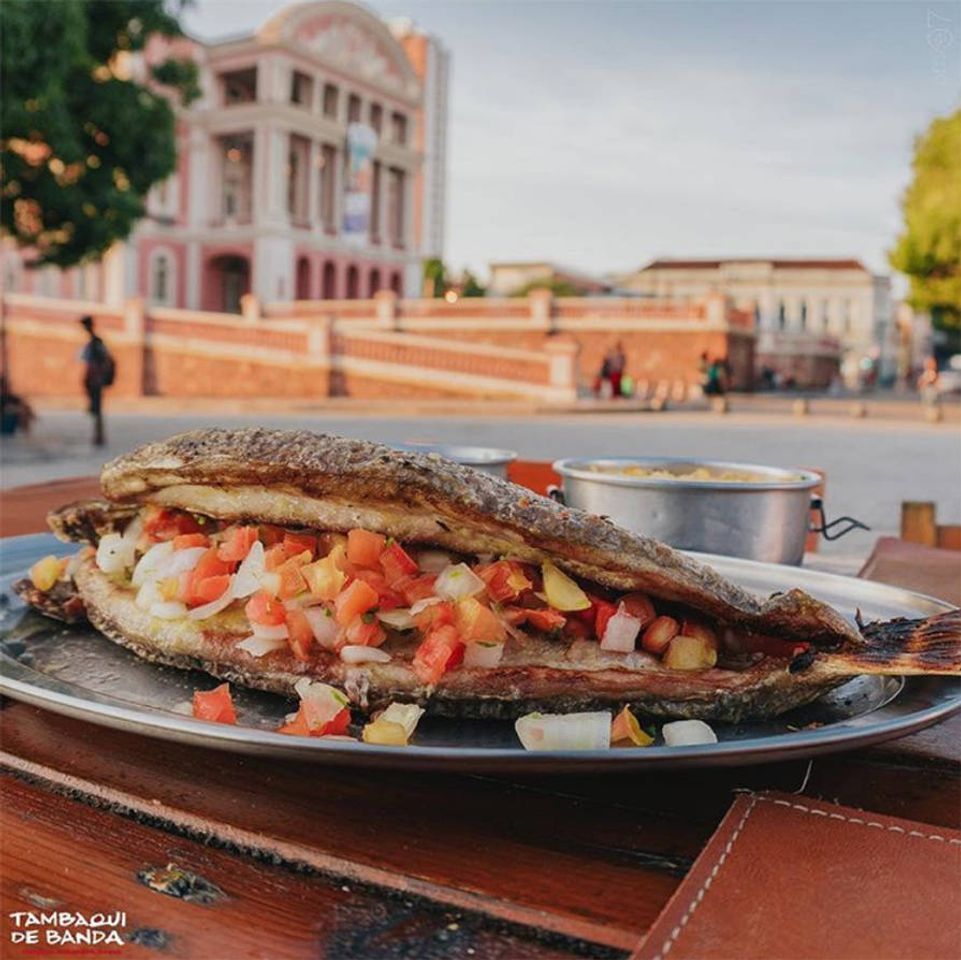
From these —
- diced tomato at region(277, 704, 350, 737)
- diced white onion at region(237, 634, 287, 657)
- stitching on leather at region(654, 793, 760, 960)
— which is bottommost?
stitching on leather at region(654, 793, 760, 960)

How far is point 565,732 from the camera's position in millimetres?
1041

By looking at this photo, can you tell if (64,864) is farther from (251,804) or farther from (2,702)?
(2,702)

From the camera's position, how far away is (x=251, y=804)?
1.04 metres

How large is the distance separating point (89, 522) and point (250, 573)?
49cm

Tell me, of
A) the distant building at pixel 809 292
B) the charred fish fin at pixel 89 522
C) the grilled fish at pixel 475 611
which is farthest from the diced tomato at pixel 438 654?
the distant building at pixel 809 292

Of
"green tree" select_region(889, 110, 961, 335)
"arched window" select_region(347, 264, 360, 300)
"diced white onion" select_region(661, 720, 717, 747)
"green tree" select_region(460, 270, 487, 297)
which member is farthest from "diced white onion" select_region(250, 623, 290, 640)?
"green tree" select_region(460, 270, 487, 297)

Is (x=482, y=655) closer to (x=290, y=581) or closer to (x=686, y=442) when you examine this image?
(x=290, y=581)

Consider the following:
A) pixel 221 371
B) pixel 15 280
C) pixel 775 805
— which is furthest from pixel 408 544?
pixel 15 280

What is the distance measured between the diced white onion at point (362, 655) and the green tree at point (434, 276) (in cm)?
7398

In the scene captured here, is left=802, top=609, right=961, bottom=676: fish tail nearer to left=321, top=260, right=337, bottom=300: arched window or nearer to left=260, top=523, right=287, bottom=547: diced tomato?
left=260, top=523, right=287, bottom=547: diced tomato

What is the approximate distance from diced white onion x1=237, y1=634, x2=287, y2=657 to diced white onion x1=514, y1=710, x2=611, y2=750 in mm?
344

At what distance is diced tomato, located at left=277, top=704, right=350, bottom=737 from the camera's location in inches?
42.7

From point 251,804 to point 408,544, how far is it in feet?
1.20

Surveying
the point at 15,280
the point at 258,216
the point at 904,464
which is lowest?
the point at 904,464
